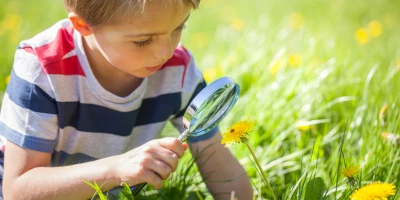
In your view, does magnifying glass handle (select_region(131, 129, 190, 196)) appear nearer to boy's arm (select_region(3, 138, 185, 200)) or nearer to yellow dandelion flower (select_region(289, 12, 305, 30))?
boy's arm (select_region(3, 138, 185, 200))

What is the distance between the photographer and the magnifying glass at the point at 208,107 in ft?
4.59

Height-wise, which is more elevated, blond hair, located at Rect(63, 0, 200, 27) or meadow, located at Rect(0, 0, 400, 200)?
blond hair, located at Rect(63, 0, 200, 27)

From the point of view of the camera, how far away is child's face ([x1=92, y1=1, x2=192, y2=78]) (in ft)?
4.71

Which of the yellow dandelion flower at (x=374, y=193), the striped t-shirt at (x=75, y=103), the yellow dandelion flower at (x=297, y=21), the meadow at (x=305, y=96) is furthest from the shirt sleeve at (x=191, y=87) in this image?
the yellow dandelion flower at (x=297, y=21)

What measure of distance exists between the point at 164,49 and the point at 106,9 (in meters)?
0.17

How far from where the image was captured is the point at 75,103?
5.41 feet

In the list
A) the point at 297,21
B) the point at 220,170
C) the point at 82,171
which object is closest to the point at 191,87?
the point at 220,170

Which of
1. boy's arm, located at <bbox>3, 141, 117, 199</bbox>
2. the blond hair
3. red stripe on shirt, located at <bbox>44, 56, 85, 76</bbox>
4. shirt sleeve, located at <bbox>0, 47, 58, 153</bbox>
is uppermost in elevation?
the blond hair

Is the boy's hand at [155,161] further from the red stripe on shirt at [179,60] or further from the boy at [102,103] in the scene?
the red stripe on shirt at [179,60]

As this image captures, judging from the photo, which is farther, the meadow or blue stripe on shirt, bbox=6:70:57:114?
the meadow

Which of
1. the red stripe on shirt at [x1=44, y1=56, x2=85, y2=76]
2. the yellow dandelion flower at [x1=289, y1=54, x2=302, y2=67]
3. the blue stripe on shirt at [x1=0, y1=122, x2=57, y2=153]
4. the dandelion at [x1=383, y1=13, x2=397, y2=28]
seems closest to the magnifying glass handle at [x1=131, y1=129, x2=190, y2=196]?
the blue stripe on shirt at [x1=0, y1=122, x2=57, y2=153]

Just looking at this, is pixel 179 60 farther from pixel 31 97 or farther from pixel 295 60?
pixel 295 60

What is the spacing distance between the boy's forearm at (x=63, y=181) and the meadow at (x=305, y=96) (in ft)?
0.92

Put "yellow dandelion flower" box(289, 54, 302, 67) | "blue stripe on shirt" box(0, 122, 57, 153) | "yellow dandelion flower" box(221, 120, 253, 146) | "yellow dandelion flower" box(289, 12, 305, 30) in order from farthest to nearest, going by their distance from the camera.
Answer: "yellow dandelion flower" box(289, 12, 305, 30)
"yellow dandelion flower" box(289, 54, 302, 67)
"blue stripe on shirt" box(0, 122, 57, 153)
"yellow dandelion flower" box(221, 120, 253, 146)
